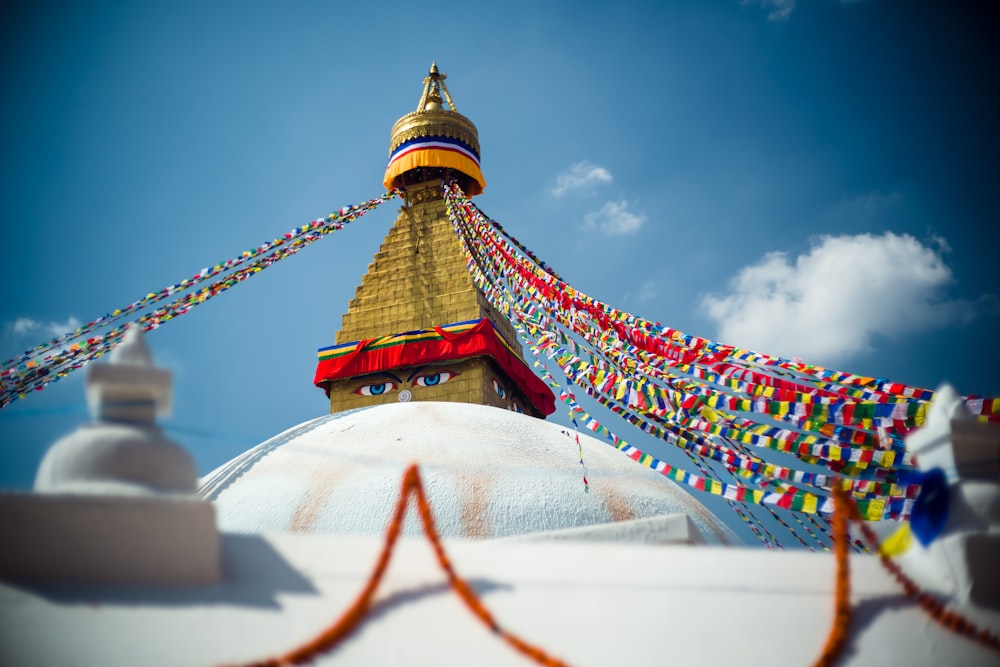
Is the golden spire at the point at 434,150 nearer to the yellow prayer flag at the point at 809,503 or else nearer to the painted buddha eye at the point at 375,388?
the painted buddha eye at the point at 375,388

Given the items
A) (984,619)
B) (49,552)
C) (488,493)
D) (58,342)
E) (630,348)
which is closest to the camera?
(49,552)

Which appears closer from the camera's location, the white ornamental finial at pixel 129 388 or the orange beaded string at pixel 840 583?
the white ornamental finial at pixel 129 388

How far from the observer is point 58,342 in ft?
23.5

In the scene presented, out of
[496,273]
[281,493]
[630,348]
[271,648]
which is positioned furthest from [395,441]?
[496,273]

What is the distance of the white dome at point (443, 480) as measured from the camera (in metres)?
4.93

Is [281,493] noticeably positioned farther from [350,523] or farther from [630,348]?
[630,348]

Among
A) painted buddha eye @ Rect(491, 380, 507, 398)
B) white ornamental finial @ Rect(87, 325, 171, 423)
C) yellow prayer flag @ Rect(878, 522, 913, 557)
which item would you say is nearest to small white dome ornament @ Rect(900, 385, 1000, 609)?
yellow prayer flag @ Rect(878, 522, 913, 557)

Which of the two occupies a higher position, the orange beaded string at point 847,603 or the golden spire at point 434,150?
the golden spire at point 434,150

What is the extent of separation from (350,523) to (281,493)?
705 mm

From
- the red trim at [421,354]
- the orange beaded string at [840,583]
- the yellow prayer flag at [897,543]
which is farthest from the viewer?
the red trim at [421,354]

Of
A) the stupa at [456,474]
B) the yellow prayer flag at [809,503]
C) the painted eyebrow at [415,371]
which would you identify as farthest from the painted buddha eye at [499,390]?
the yellow prayer flag at [809,503]

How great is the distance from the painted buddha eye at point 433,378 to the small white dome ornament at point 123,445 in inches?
296

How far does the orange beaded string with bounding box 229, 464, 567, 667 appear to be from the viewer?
94.1 inches

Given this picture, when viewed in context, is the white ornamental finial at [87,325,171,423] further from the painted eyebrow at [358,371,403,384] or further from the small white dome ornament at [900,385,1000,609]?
the painted eyebrow at [358,371,403,384]
